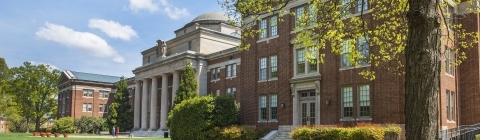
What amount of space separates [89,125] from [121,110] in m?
11.0

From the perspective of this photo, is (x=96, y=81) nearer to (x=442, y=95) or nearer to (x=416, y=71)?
(x=442, y=95)

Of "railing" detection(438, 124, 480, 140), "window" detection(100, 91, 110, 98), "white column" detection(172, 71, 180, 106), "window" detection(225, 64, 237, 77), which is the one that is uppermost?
"window" detection(225, 64, 237, 77)

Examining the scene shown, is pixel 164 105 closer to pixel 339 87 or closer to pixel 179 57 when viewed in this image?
pixel 179 57

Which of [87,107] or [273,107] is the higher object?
[273,107]

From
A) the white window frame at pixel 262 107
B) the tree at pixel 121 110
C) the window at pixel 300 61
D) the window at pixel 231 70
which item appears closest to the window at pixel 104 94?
the tree at pixel 121 110

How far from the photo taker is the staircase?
2964 centimetres

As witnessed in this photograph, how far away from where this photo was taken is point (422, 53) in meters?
7.14

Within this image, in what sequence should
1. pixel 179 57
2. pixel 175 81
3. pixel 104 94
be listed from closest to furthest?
1. pixel 179 57
2. pixel 175 81
3. pixel 104 94

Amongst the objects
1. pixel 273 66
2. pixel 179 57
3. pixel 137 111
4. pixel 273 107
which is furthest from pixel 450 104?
pixel 137 111

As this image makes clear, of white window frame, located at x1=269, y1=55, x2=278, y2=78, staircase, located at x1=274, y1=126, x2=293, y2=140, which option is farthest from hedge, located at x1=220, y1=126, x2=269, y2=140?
white window frame, located at x1=269, y1=55, x2=278, y2=78

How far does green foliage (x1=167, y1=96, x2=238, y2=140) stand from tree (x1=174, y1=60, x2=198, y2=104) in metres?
11.2

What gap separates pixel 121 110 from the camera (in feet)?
210

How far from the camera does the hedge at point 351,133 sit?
73.0 feet

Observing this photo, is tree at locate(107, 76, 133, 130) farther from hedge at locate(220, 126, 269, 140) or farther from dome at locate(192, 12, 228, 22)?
hedge at locate(220, 126, 269, 140)
